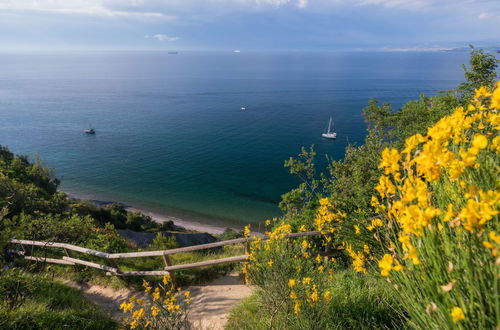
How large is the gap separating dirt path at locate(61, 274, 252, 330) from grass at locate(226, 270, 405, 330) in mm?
738

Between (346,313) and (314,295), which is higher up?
(314,295)

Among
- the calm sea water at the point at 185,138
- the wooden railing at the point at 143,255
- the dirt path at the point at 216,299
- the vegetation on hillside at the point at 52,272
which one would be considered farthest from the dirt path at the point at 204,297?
the calm sea water at the point at 185,138

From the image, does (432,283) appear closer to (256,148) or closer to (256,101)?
(256,148)

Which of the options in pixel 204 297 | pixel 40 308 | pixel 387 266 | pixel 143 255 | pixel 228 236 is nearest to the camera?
pixel 387 266

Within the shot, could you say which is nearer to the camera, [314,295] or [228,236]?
[314,295]

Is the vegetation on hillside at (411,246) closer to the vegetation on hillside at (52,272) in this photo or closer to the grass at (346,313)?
the grass at (346,313)

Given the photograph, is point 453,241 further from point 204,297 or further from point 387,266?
point 204,297

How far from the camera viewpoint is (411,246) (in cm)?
157

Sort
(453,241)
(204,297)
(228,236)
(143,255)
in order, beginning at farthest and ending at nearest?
1. (228,236)
2. (204,297)
3. (143,255)
4. (453,241)

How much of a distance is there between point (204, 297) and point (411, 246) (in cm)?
593

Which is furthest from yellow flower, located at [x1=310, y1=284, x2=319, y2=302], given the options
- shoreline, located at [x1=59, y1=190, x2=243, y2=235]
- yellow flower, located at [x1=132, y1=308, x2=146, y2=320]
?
shoreline, located at [x1=59, y1=190, x2=243, y2=235]

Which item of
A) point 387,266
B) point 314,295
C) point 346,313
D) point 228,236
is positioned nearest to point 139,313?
point 314,295

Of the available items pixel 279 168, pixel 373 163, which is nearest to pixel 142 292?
pixel 373 163

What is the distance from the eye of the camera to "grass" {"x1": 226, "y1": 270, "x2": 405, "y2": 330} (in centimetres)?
370
